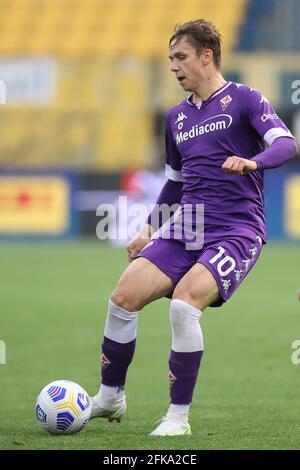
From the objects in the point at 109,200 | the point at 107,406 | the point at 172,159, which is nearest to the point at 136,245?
the point at 172,159

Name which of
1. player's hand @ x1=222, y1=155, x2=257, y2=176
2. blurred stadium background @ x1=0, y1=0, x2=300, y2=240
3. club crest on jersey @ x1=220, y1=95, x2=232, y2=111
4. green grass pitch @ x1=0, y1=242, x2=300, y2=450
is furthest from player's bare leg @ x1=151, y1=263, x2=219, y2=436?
blurred stadium background @ x1=0, y1=0, x2=300, y2=240

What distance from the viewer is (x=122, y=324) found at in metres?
5.73

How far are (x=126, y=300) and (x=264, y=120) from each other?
1.18 metres

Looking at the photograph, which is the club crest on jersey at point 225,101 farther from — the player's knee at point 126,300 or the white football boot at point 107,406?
the white football boot at point 107,406

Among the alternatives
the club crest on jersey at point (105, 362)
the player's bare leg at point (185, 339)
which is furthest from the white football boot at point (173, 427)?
the club crest on jersey at point (105, 362)

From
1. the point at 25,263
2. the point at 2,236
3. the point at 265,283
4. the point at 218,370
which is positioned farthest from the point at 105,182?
the point at 218,370

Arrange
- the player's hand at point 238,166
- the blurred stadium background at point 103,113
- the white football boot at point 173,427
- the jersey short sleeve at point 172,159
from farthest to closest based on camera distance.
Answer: the blurred stadium background at point 103,113
the jersey short sleeve at point 172,159
the white football boot at point 173,427
the player's hand at point 238,166

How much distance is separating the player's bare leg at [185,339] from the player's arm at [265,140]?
61 centimetres

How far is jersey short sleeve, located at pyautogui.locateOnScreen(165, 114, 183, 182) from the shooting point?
5.99 metres

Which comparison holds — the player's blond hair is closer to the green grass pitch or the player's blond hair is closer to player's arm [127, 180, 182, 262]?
player's arm [127, 180, 182, 262]

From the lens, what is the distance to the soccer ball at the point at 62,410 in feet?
17.9

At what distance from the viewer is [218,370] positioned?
815 cm

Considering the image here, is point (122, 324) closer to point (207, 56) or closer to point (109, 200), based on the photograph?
point (207, 56)

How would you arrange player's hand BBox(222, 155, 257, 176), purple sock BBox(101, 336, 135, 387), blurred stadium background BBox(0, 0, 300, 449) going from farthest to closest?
blurred stadium background BBox(0, 0, 300, 449)
purple sock BBox(101, 336, 135, 387)
player's hand BBox(222, 155, 257, 176)
